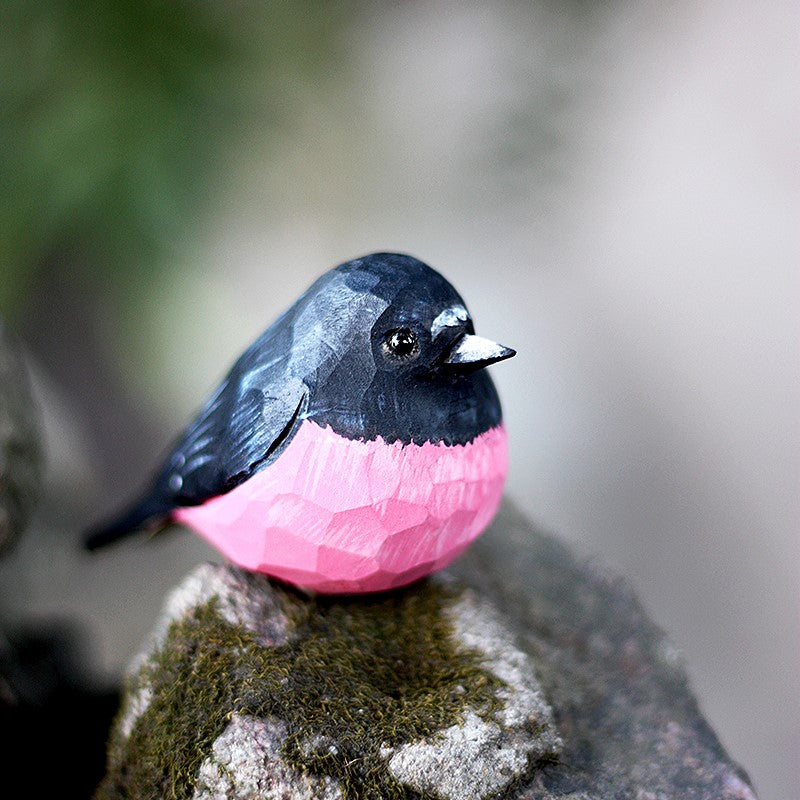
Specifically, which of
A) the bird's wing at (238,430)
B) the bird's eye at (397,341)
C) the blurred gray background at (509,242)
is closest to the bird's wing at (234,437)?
the bird's wing at (238,430)

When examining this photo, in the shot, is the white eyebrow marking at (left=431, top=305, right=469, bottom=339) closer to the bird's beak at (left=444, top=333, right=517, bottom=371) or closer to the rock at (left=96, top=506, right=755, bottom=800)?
the bird's beak at (left=444, top=333, right=517, bottom=371)

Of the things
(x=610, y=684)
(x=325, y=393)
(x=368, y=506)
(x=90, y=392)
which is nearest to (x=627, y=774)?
(x=610, y=684)

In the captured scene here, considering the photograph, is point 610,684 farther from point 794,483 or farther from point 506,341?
point 506,341

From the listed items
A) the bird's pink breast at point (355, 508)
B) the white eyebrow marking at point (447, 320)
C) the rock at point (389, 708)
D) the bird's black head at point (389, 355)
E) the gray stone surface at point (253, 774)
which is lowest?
the gray stone surface at point (253, 774)

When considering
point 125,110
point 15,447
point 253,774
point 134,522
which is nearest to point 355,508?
point 253,774

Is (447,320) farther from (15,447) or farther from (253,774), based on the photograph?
(15,447)

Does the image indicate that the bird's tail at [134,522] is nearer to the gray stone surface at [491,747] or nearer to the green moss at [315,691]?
the green moss at [315,691]

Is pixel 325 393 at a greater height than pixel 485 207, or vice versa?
pixel 485 207
